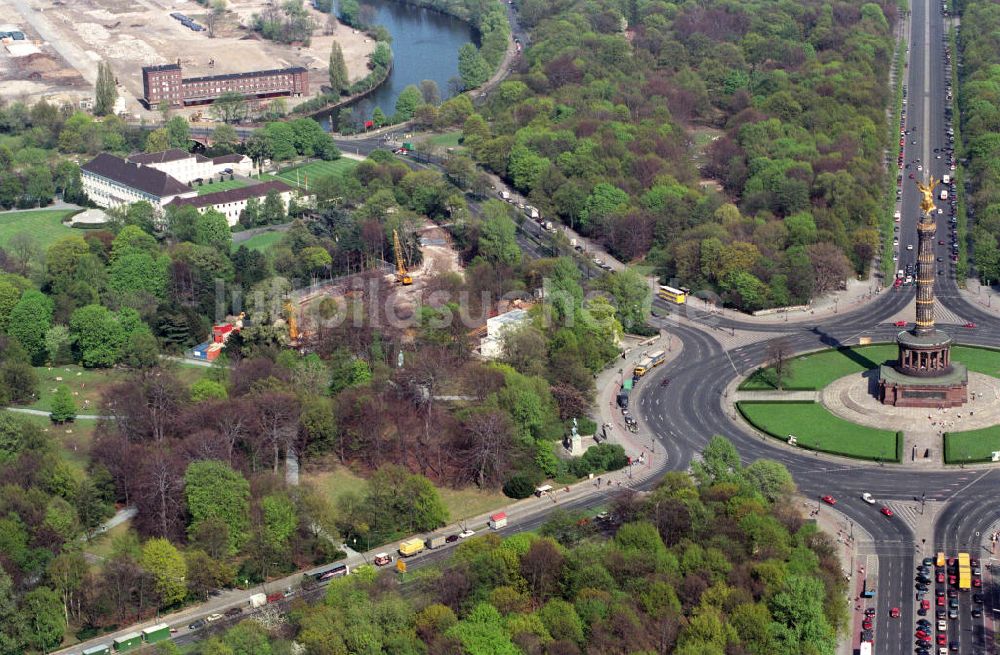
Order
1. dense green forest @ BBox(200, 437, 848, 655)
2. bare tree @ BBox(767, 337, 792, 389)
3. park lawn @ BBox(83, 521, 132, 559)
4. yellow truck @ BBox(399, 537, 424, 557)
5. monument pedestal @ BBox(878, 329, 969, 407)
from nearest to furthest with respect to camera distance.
Answer: dense green forest @ BBox(200, 437, 848, 655) < yellow truck @ BBox(399, 537, 424, 557) < park lawn @ BBox(83, 521, 132, 559) < monument pedestal @ BBox(878, 329, 969, 407) < bare tree @ BBox(767, 337, 792, 389)

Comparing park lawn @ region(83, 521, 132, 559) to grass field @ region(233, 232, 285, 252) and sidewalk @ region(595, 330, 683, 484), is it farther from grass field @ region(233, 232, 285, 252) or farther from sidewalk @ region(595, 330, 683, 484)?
grass field @ region(233, 232, 285, 252)

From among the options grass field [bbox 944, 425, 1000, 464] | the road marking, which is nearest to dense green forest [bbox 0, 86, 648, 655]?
the road marking

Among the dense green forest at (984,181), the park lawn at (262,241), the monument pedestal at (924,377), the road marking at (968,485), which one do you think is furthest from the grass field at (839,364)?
the park lawn at (262,241)

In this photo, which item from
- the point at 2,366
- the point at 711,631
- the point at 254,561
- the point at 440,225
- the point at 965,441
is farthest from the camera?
the point at 440,225

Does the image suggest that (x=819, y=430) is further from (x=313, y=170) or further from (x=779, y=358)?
(x=313, y=170)

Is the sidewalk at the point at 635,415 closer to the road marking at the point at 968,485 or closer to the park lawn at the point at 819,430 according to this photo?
the park lawn at the point at 819,430

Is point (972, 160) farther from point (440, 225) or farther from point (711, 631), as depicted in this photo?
point (711, 631)

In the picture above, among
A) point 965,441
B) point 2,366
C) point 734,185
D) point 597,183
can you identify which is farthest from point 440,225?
point 965,441
